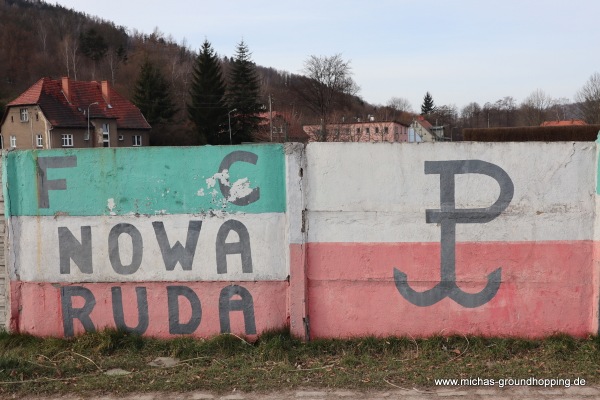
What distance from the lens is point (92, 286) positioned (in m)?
5.24

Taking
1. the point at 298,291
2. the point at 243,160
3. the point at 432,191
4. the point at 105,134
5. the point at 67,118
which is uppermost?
the point at 67,118

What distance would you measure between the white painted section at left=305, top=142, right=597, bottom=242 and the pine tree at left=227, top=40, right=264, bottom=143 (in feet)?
187

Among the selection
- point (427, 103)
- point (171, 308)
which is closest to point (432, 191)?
point (171, 308)

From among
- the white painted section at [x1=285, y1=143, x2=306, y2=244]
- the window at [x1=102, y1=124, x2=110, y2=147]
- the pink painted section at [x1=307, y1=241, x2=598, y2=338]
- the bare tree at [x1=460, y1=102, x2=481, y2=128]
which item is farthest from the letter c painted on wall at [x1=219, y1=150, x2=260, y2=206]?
the bare tree at [x1=460, y1=102, x2=481, y2=128]

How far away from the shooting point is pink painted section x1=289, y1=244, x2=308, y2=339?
5043 millimetres

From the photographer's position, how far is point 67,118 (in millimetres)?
52375

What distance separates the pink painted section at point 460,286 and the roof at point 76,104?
51949 millimetres

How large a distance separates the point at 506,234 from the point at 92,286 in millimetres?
3976

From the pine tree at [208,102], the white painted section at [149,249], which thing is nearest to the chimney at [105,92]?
the pine tree at [208,102]

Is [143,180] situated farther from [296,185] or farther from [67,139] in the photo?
[67,139]

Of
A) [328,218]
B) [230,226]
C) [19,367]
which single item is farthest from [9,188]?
[328,218]

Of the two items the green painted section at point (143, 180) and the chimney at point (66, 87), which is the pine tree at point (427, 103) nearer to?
the chimney at point (66, 87)

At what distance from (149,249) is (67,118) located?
172 ft

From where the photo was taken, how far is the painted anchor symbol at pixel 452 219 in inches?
196
